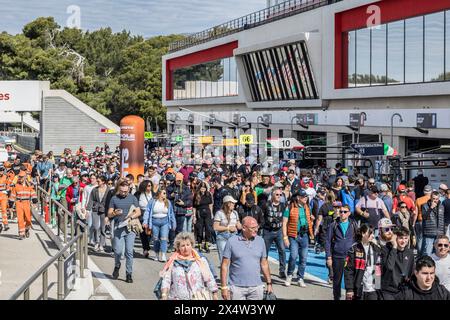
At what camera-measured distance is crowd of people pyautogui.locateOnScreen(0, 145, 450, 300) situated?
8.76 meters

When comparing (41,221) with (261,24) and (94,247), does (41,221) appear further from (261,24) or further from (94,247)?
(261,24)

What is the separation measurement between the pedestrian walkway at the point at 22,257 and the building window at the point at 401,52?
18.0 metres

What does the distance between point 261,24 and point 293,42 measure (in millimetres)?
7319

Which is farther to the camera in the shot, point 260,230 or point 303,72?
point 303,72

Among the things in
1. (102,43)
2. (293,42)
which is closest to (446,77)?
(293,42)

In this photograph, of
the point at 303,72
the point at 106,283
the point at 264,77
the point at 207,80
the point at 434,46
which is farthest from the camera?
the point at 207,80

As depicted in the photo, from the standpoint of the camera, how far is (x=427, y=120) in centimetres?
3316

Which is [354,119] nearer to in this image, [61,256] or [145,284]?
[145,284]

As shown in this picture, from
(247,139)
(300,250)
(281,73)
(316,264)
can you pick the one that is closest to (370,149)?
(316,264)

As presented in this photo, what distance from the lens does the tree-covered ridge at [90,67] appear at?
8351cm

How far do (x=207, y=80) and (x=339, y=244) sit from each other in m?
53.5

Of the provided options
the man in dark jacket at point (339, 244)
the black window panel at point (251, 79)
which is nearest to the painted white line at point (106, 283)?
the man in dark jacket at point (339, 244)

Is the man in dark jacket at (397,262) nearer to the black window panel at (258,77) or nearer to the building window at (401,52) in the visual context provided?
the building window at (401,52)

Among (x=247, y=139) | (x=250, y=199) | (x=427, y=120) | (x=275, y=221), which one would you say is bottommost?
(x=275, y=221)
